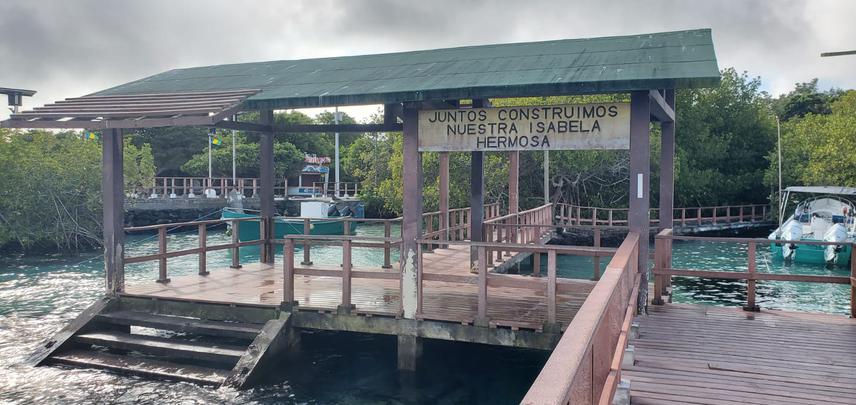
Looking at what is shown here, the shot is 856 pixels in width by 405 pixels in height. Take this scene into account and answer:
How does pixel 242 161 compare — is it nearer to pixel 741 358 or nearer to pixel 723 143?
pixel 723 143

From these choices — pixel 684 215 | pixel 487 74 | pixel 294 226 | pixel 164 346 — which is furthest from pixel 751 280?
pixel 684 215

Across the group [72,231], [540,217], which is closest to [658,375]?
[540,217]

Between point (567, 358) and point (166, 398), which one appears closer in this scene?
point (567, 358)

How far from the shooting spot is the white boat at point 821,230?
23750mm

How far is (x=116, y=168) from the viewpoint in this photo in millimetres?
10000

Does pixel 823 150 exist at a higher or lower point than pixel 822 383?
higher

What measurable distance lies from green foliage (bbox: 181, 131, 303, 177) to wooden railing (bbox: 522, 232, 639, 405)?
48248 mm

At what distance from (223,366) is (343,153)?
176 feet

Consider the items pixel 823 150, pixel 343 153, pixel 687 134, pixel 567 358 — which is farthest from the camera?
pixel 343 153

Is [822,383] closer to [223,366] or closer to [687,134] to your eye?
[223,366]

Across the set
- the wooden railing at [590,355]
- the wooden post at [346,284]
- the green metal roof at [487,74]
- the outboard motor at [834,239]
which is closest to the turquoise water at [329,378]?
the wooden post at [346,284]

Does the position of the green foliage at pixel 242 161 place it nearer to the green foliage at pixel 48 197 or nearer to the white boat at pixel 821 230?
the green foliage at pixel 48 197

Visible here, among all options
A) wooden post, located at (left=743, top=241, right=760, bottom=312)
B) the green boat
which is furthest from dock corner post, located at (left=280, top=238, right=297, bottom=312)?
the green boat

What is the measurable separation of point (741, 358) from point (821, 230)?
23.8 m
